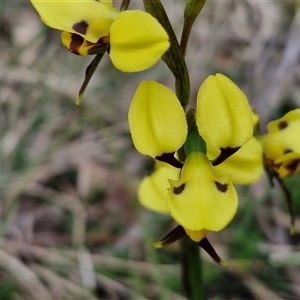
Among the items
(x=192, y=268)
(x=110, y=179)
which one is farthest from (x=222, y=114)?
(x=110, y=179)

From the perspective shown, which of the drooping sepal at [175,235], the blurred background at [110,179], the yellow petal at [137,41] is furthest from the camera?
the blurred background at [110,179]

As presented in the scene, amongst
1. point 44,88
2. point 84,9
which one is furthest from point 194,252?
point 44,88

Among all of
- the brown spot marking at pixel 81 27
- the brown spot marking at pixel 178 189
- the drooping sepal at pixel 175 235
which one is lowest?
the drooping sepal at pixel 175 235

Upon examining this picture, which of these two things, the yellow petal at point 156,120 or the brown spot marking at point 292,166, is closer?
the yellow petal at point 156,120

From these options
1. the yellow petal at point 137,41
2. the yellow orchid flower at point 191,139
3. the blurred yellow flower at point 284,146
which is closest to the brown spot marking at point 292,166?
the blurred yellow flower at point 284,146

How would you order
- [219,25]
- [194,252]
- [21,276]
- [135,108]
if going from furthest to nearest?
[219,25] → [21,276] → [194,252] → [135,108]

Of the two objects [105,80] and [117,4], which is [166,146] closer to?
[105,80]

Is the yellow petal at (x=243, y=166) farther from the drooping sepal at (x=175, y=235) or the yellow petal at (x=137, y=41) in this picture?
the yellow petal at (x=137, y=41)
